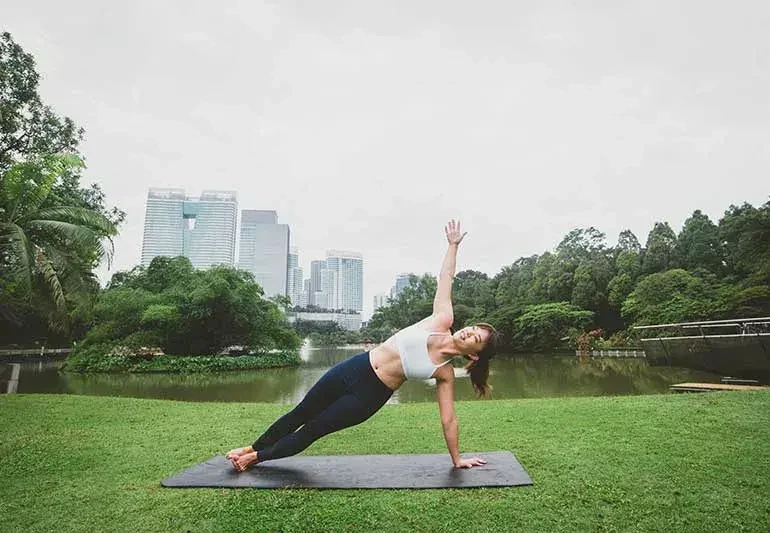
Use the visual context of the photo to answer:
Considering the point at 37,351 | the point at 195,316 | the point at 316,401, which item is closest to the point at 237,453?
the point at 316,401

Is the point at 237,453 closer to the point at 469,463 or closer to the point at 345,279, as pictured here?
the point at 469,463

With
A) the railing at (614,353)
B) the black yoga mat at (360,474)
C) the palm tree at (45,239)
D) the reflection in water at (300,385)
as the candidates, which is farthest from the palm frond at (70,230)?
the railing at (614,353)

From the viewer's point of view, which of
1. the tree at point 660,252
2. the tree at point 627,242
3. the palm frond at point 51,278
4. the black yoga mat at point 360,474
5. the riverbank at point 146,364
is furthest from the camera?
the tree at point 627,242

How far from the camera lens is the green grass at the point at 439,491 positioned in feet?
8.02

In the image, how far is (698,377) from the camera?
43.9ft

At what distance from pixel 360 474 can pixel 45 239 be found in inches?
342

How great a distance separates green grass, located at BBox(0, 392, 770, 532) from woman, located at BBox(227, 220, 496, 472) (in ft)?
1.24

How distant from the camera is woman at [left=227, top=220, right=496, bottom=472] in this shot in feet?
9.86

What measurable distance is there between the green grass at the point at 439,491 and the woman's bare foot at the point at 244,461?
0.34 m

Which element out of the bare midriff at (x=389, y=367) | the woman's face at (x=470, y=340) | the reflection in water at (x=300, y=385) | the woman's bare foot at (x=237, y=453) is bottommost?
the reflection in water at (x=300, y=385)

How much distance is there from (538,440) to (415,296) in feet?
138

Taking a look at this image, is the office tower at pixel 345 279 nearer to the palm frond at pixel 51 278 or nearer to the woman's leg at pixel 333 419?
the palm frond at pixel 51 278

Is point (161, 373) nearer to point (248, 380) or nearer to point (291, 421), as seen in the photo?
point (248, 380)

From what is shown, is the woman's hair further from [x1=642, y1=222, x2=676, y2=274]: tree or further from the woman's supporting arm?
[x1=642, y1=222, x2=676, y2=274]: tree
